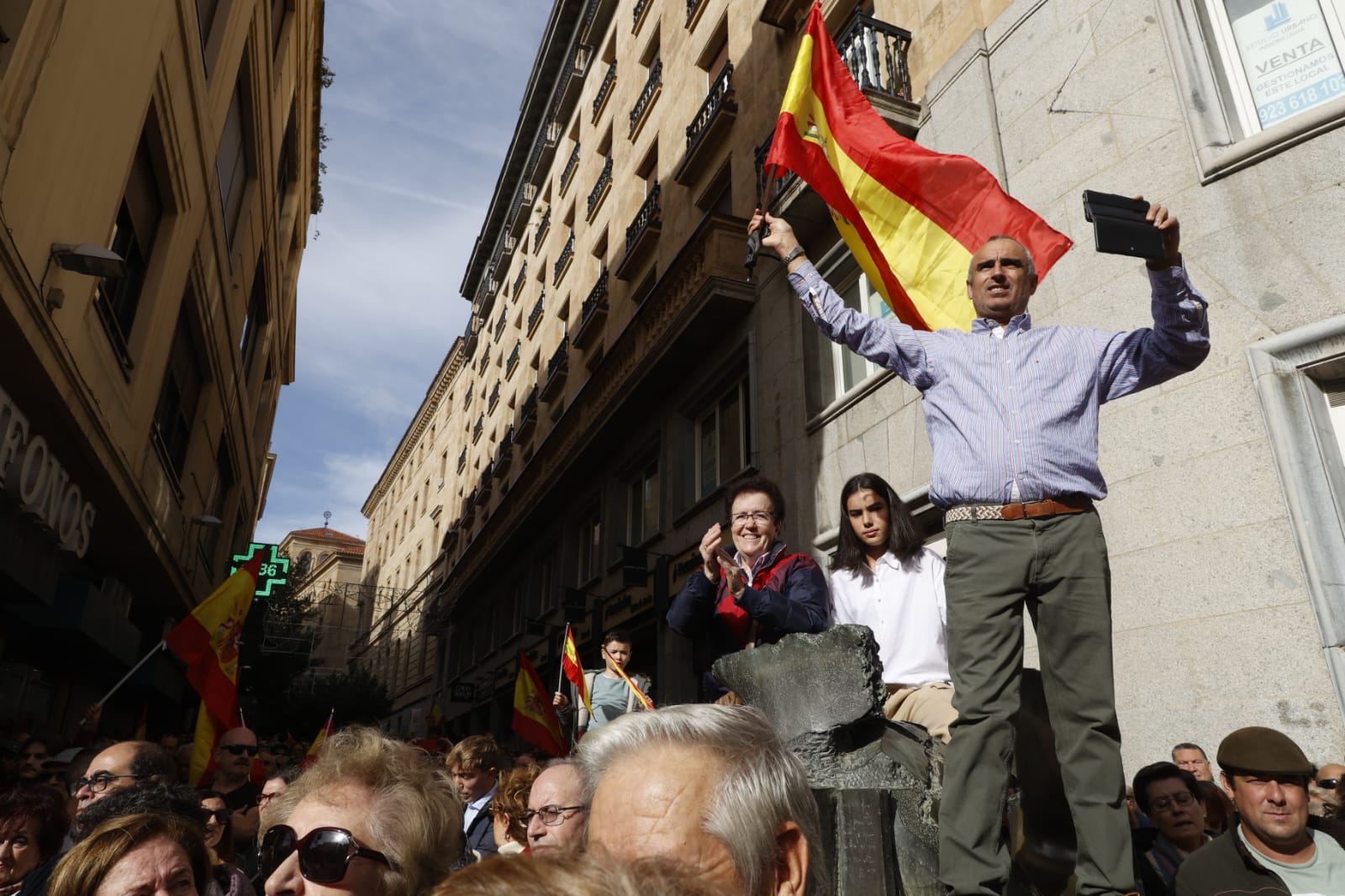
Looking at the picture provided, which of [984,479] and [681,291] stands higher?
[681,291]

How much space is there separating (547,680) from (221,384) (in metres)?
8.47

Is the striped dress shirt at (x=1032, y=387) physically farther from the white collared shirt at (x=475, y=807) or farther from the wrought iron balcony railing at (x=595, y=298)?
the wrought iron balcony railing at (x=595, y=298)

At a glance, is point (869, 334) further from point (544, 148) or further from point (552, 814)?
point (544, 148)

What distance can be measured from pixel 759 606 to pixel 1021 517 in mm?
1043

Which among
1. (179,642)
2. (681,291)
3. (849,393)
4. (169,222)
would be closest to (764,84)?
(681,291)

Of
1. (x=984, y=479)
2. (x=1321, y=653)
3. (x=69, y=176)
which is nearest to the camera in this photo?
(x=984, y=479)

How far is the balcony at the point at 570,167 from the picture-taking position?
25484 mm

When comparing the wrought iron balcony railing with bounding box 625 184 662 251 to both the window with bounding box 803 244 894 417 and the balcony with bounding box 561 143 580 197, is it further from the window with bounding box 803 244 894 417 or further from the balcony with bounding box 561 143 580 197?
the balcony with bounding box 561 143 580 197

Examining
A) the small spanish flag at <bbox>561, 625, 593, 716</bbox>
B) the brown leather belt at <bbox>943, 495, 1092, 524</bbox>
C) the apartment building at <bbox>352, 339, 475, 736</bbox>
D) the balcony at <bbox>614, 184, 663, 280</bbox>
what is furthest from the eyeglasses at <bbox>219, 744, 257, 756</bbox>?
the apartment building at <bbox>352, 339, 475, 736</bbox>

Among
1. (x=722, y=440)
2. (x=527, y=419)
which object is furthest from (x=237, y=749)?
(x=527, y=419)

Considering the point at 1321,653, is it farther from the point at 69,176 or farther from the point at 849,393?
the point at 69,176

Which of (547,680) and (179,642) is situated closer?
(179,642)

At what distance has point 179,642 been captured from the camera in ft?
26.0

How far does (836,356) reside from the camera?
1110 cm
